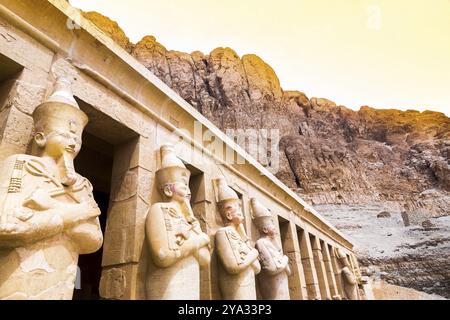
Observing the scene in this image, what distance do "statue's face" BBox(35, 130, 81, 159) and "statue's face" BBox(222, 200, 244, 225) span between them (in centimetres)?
217

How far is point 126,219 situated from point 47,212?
119 centimetres

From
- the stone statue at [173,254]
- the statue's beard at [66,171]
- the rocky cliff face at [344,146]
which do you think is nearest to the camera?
the statue's beard at [66,171]

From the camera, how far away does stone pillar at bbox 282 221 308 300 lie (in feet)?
19.7

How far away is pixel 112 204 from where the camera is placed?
311 cm

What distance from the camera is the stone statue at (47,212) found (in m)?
1.68

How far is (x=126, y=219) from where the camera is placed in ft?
9.64

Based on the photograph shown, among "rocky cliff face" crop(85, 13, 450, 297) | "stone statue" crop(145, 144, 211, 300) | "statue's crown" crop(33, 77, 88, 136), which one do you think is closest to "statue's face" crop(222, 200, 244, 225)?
"stone statue" crop(145, 144, 211, 300)

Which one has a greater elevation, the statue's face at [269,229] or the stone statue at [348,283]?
the statue's face at [269,229]

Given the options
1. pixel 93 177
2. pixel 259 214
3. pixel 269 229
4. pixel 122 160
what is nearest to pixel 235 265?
pixel 269 229

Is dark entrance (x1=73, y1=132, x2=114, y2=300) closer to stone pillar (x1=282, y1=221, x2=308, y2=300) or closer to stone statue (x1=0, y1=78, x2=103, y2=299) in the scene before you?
stone statue (x1=0, y1=78, x2=103, y2=299)

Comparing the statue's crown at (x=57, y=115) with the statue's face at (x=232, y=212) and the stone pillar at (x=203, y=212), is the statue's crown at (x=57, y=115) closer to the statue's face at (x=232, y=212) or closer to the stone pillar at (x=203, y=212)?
the stone pillar at (x=203, y=212)

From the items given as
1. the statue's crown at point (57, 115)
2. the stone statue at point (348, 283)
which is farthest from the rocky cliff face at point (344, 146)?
the statue's crown at point (57, 115)

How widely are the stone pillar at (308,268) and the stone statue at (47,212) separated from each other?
5.91 metres

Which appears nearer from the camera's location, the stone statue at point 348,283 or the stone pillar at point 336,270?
the stone statue at point 348,283
